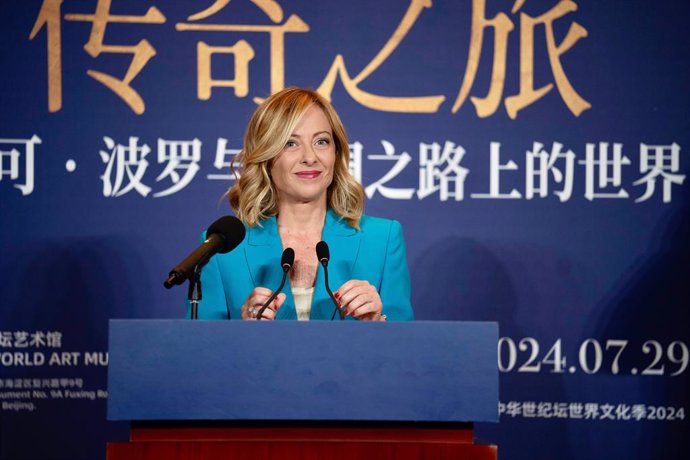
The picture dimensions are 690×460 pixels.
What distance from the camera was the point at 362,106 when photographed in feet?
11.4

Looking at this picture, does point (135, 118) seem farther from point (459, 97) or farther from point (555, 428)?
point (555, 428)

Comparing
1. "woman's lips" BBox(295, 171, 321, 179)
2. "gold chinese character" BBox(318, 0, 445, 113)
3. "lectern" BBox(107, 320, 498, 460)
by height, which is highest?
"gold chinese character" BBox(318, 0, 445, 113)

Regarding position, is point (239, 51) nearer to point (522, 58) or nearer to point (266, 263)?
point (522, 58)

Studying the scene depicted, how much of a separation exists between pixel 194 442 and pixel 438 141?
7.46ft

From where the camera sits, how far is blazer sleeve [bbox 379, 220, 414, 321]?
2.31m

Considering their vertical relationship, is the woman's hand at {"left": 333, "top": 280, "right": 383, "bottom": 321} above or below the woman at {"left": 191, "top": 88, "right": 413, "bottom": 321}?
below

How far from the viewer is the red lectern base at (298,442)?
1431mm

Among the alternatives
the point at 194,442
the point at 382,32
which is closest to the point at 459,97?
the point at 382,32

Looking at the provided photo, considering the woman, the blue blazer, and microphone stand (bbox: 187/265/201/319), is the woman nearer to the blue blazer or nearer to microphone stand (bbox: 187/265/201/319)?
the blue blazer

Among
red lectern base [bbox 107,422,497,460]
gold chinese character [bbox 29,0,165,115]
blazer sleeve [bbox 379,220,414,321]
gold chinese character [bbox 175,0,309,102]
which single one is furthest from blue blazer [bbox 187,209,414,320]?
gold chinese character [bbox 29,0,165,115]

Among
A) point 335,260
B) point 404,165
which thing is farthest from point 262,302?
point 404,165

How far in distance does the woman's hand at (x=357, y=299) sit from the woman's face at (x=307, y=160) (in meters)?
0.50

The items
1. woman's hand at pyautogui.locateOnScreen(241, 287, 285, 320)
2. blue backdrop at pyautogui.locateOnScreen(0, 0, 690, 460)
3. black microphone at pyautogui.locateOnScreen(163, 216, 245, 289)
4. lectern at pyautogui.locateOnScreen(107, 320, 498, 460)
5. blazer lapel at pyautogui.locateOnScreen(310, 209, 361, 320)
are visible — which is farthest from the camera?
blue backdrop at pyautogui.locateOnScreen(0, 0, 690, 460)

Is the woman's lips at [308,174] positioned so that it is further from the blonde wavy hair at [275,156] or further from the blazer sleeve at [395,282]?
the blazer sleeve at [395,282]
